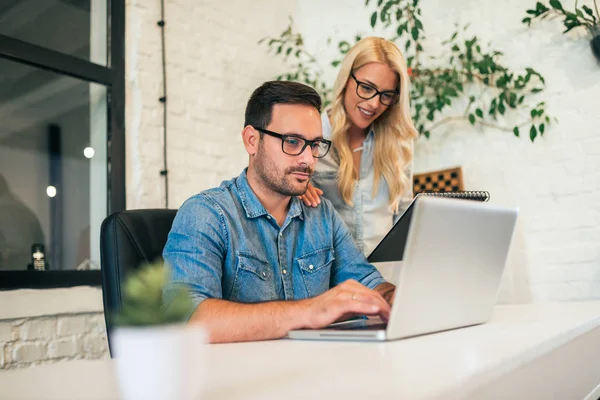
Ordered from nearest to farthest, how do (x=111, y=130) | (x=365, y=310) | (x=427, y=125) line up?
(x=365, y=310)
(x=111, y=130)
(x=427, y=125)

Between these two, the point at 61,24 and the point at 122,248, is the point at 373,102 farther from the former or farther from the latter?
the point at 61,24

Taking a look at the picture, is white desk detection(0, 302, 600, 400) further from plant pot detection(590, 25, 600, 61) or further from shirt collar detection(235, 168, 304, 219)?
plant pot detection(590, 25, 600, 61)

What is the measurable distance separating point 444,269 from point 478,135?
7.38 ft

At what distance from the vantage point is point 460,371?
1.79 feet

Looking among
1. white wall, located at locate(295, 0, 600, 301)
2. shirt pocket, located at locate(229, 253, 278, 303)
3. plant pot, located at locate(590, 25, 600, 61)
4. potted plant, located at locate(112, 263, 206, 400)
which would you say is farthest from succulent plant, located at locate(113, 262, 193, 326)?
plant pot, located at locate(590, 25, 600, 61)

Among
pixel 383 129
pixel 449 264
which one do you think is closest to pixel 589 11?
pixel 383 129

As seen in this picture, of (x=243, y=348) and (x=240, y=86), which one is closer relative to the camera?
(x=243, y=348)

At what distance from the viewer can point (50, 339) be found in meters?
2.24

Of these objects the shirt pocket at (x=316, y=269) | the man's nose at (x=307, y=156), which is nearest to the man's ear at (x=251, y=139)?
the man's nose at (x=307, y=156)

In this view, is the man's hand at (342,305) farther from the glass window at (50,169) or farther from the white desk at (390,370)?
the glass window at (50,169)

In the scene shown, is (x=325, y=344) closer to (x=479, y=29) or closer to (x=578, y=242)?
(x=578, y=242)

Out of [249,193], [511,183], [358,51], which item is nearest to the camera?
[249,193]

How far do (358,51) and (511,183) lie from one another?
4.19ft

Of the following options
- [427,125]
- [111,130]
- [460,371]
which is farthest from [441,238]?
[427,125]
